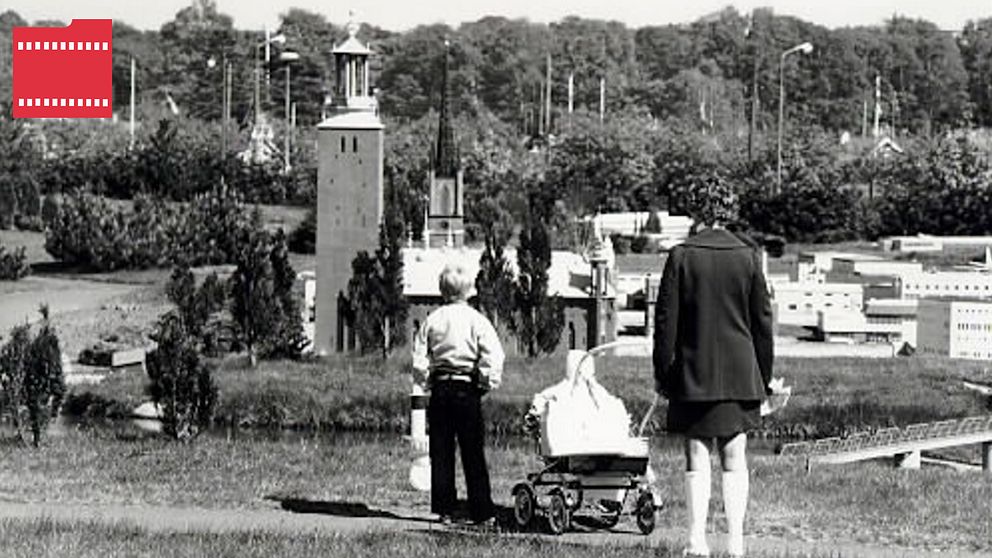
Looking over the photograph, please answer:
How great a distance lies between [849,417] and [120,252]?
36.5m

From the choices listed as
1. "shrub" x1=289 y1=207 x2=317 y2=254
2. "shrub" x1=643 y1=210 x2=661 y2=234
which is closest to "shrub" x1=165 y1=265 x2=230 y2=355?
"shrub" x1=289 y1=207 x2=317 y2=254

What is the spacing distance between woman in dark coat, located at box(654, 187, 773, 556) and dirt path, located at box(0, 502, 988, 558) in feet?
2.69

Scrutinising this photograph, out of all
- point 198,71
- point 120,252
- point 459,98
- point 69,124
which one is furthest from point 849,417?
point 459,98

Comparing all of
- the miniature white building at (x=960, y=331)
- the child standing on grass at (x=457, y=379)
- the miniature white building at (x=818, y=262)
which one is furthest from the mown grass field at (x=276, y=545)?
the miniature white building at (x=818, y=262)

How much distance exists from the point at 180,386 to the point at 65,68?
3.43 m

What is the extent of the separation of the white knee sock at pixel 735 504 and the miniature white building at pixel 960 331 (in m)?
40.3

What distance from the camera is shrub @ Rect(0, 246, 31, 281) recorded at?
209 ft

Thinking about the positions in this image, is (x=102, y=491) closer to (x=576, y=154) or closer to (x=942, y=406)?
(x=942, y=406)

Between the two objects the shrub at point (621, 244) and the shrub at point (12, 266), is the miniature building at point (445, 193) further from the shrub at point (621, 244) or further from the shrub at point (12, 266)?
the shrub at point (12, 266)

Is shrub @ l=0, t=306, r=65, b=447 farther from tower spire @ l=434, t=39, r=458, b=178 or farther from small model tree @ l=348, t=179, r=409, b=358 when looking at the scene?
tower spire @ l=434, t=39, r=458, b=178

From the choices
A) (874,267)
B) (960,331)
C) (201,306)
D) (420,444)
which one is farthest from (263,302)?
(420,444)

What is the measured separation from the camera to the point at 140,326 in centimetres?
5309

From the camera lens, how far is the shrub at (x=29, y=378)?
16625mm

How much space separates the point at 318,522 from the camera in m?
10.9
